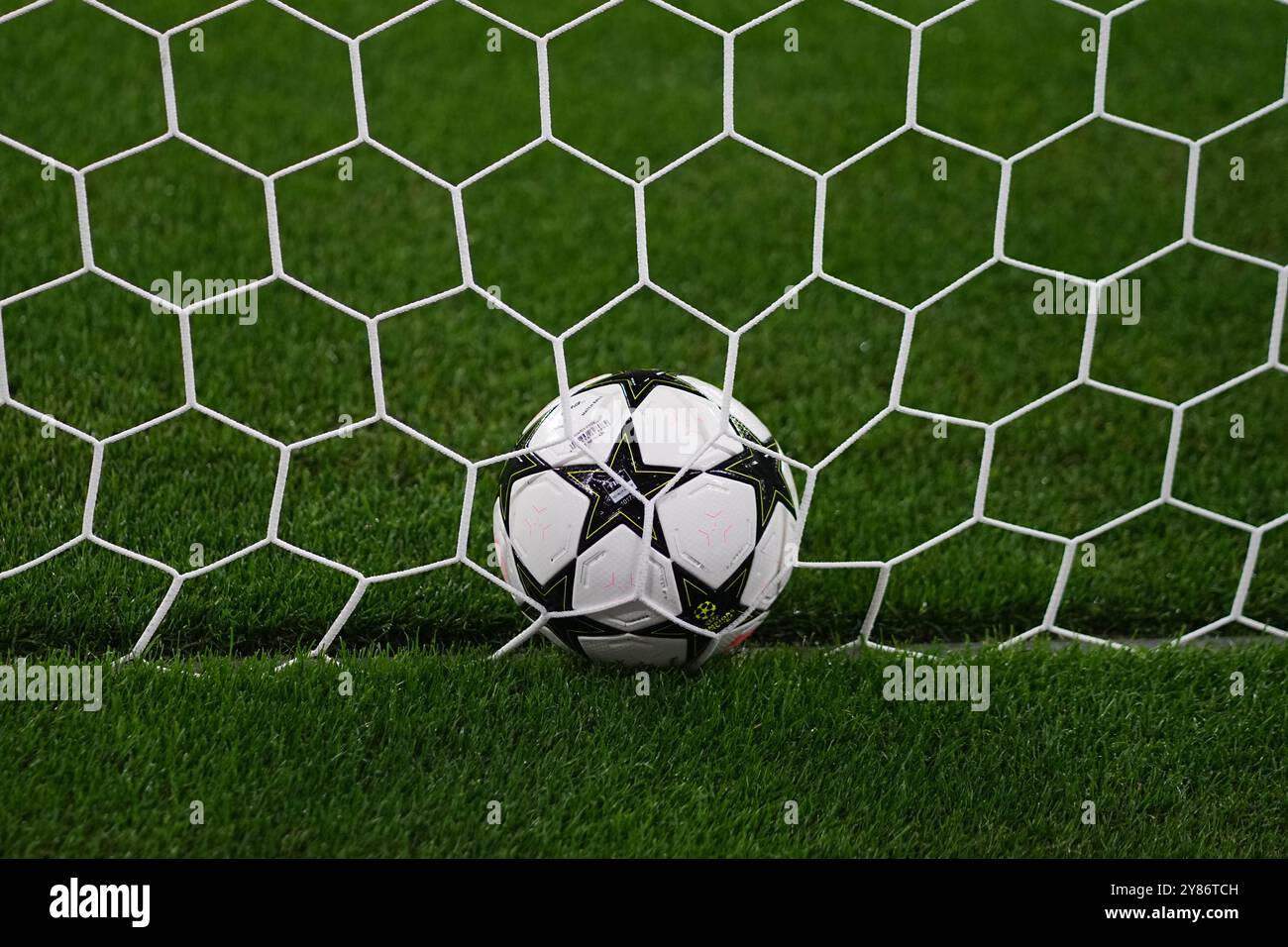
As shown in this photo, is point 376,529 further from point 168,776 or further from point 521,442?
point 168,776

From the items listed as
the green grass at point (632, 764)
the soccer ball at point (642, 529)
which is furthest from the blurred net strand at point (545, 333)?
the green grass at point (632, 764)

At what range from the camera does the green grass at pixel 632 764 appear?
85.1 inches

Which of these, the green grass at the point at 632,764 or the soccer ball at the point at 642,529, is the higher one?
the soccer ball at the point at 642,529

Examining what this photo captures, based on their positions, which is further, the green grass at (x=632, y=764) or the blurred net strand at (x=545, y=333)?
the blurred net strand at (x=545, y=333)

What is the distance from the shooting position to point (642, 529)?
2.42 meters

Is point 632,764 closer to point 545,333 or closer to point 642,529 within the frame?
point 642,529

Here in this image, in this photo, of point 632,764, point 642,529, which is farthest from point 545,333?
point 632,764

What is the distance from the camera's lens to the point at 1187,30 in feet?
20.4

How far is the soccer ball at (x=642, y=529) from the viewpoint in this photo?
2.43 meters

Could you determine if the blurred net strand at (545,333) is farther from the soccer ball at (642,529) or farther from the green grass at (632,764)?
the green grass at (632,764)

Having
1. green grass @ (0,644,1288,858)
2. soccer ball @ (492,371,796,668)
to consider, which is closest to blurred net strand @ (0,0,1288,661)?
soccer ball @ (492,371,796,668)

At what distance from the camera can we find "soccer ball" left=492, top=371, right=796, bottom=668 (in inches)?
95.6

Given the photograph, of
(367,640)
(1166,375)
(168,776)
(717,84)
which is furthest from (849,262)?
(168,776)

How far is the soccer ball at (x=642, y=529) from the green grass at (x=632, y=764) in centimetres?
11
